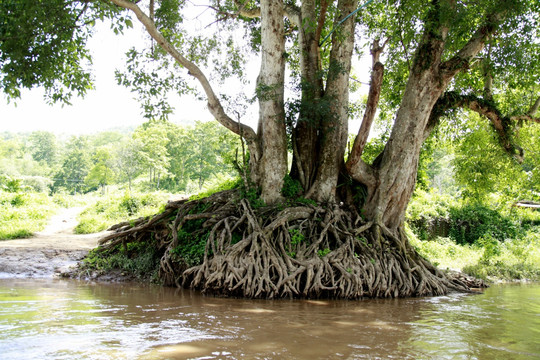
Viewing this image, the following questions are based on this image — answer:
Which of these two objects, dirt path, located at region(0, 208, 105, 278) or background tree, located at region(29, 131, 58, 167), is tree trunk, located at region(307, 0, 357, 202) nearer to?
dirt path, located at region(0, 208, 105, 278)

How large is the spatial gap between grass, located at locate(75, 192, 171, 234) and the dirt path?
8.50ft

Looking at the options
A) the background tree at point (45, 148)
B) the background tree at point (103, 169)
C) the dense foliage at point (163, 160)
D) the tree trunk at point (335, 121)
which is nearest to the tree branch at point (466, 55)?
the tree trunk at point (335, 121)

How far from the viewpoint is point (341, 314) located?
662 centimetres

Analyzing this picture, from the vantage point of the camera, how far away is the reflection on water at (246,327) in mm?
4457

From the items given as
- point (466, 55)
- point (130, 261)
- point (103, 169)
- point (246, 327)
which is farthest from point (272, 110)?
point (103, 169)

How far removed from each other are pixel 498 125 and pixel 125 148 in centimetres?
4542

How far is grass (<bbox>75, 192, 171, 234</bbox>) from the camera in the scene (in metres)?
17.2

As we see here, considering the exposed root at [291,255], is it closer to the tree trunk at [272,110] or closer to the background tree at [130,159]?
the tree trunk at [272,110]

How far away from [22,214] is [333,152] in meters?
13.0

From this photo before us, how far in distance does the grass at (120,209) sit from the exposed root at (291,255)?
7.63 meters

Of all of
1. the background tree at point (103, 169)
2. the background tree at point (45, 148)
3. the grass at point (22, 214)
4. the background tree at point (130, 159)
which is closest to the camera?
the grass at point (22, 214)

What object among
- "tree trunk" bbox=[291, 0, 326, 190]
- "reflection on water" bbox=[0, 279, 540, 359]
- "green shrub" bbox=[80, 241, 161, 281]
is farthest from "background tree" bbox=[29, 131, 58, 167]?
"reflection on water" bbox=[0, 279, 540, 359]

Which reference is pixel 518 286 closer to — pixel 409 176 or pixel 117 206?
pixel 409 176

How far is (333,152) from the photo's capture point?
33.3ft
